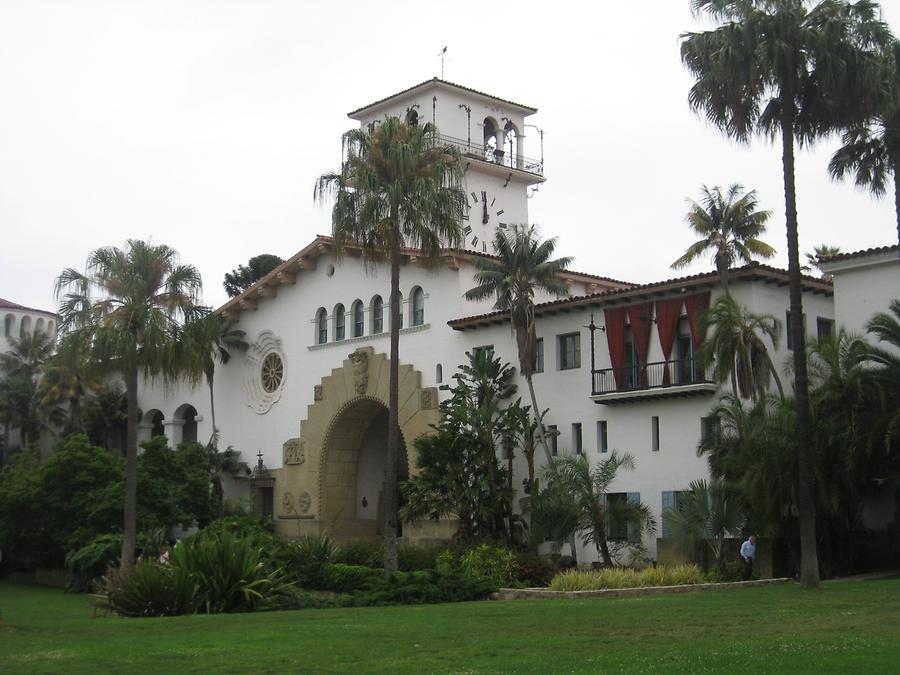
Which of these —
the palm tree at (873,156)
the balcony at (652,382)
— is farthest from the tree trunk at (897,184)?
the balcony at (652,382)

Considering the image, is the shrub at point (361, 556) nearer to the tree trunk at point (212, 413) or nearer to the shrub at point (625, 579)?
the shrub at point (625, 579)

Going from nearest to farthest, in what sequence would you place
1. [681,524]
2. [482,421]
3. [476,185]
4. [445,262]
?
[681,524] < [482,421] < [445,262] < [476,185]

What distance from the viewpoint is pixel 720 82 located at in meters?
28.9

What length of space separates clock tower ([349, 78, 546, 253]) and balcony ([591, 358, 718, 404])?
16448 mm

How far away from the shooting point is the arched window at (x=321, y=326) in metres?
50.5

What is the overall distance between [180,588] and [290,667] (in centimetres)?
1179

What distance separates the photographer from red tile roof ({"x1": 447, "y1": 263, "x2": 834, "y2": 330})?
35.4 meters

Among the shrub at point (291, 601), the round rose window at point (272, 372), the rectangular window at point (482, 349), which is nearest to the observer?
the shrub at point (291, 601)

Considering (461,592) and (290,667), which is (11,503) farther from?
(290,667)

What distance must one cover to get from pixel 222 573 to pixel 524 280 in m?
15.7

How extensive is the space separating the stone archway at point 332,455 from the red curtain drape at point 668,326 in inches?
514

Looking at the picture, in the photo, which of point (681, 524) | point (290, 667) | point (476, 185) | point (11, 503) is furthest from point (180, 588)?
point (476, 185)

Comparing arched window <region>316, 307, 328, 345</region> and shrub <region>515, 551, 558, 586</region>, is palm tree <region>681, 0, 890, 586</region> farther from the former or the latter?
arched window <region>316, 307, 328, 345</region>

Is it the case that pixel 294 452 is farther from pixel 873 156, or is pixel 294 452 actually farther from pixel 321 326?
pixel 873 156
